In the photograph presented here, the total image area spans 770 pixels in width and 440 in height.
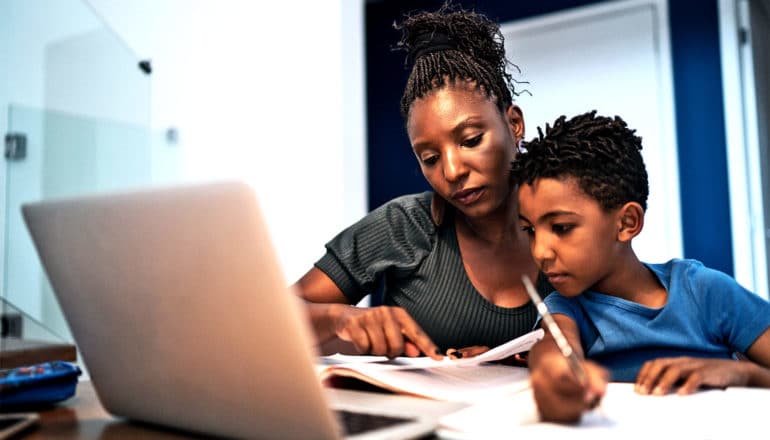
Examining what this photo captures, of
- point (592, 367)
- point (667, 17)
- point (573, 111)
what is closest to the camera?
point (592, 367)

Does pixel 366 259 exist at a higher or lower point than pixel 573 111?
lower

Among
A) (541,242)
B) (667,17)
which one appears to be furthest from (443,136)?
(667,17)

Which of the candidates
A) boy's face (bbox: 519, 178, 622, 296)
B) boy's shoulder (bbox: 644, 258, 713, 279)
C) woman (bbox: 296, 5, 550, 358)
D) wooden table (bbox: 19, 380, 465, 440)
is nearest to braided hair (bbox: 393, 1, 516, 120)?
woman (bbox: 296, 5, 550, 358)

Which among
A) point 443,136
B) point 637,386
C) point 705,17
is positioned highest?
point 705,17

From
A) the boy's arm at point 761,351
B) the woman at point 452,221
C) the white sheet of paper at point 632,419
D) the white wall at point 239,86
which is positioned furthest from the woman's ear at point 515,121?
the white wall at point 239,86

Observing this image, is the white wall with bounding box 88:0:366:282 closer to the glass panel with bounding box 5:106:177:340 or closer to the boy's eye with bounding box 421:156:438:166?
the glass panel with bounding box 5:106:177:340

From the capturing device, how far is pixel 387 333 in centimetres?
70

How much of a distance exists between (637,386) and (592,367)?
21 cm

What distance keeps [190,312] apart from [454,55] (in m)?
0.84

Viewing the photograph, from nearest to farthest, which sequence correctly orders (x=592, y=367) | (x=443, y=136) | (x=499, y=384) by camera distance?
1. (x=592, y=367)
2. (x=499, y=384)
3. (x=443, y=136)

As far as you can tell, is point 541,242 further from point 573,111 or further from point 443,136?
point 573,111

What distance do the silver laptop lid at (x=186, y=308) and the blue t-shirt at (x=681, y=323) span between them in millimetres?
621

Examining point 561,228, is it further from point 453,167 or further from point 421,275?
point 421,275

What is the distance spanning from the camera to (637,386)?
70cm
